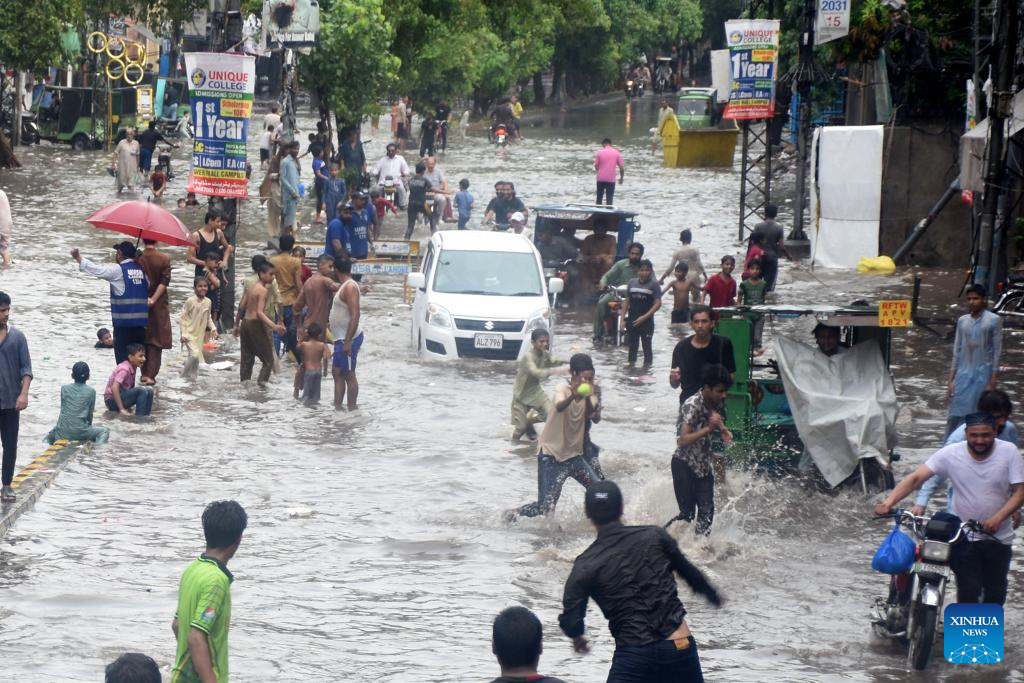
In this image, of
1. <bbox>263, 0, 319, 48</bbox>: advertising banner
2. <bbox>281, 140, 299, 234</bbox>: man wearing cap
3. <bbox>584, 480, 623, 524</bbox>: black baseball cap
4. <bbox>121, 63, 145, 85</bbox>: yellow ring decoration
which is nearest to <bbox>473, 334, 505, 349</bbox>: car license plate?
<bbox>263, 0, 319, 48</bbox>: advertising banner

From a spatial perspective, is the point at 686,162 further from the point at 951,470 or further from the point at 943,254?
the point at 951,470

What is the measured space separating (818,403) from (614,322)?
8664 millimetres

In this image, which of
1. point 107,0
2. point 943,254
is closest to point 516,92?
point 107,0

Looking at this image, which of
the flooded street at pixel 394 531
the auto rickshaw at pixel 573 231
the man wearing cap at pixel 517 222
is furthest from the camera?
the man wearing cap at pixel 517 222

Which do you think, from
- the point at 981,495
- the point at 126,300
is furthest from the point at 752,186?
the point at 981,495

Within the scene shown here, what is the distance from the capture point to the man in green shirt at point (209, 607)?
611cm

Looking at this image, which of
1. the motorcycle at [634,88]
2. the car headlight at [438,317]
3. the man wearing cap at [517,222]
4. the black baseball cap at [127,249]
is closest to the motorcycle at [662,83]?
the motorcycle at [634,88]

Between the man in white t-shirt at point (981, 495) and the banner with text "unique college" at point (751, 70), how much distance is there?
763 inches

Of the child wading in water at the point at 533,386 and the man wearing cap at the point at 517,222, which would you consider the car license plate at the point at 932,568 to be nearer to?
the child wading in water at the point at 533,386

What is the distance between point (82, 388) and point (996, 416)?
8108 mm

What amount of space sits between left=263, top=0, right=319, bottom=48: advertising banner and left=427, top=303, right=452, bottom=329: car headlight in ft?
14.9

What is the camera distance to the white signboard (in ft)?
83.6

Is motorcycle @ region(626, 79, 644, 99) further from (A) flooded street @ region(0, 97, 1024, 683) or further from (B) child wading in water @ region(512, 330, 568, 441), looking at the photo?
(B) child wading in water @ region(512, 330, 568, 441)

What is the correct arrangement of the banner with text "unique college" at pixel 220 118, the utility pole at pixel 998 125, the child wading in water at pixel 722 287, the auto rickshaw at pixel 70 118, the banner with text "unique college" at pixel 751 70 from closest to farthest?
the banner with text "unique college" at pixel 220 118 → the child wading in water at pixel 722 287 → the utility pole at pixel 998 125 → the banner with text "unique college" at pixel 751 70 → the auto rickshaw at pixel 70 118
